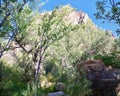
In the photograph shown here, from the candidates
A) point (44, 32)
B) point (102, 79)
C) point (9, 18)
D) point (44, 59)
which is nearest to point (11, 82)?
point (44, 59)

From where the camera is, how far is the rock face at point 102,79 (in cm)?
1986

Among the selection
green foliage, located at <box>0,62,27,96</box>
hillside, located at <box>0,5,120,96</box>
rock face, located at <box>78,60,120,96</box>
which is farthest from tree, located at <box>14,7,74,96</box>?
rock face, located at <box>78,60,120,96</box>

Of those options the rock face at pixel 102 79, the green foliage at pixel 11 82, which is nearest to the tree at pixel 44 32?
the green foliage at pixel 11 82

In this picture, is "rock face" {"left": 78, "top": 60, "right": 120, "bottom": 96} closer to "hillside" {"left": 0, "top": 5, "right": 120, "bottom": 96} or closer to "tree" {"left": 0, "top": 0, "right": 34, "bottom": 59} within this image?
"hillside" {"left": 0, "top": 5, "right": 120, "bottom": 96}

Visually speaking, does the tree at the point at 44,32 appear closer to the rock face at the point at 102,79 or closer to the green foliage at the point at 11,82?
the green foliage at the point at 11,82

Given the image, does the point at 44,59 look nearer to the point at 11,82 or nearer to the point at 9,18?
the point at 11,82

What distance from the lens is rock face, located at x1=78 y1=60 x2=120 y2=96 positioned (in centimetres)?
1986

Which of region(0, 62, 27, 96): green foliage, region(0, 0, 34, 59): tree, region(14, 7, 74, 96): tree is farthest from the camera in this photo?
region(0, 62, 27, 96): green foliage

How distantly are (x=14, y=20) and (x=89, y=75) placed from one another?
7439mm

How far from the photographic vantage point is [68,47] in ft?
182

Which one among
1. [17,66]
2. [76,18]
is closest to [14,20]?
[17,66]

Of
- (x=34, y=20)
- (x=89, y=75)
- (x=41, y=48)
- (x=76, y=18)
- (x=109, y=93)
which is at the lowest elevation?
(x=109, y=93)

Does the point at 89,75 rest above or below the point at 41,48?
below

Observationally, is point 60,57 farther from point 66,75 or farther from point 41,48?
point 66,75
